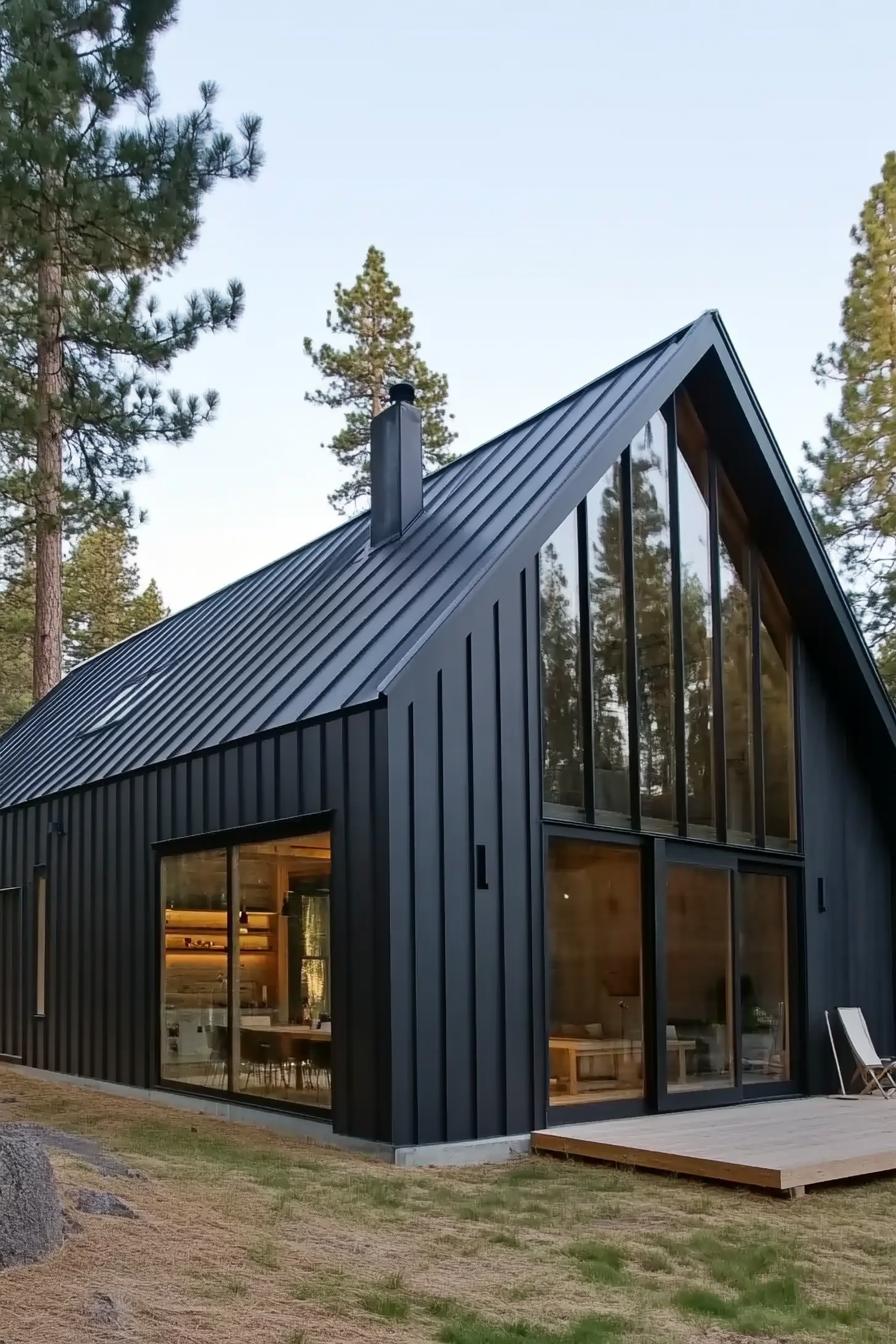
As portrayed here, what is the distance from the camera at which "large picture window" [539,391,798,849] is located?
905 cm

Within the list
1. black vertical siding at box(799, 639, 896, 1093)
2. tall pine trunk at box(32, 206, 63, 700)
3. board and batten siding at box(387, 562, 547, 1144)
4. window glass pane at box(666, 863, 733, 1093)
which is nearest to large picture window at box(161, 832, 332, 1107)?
board and batten siding at box(387, 562, 547, 1144)

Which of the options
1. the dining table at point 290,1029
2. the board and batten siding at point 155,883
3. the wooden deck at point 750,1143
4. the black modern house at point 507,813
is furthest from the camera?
the dining table at point 290,1029

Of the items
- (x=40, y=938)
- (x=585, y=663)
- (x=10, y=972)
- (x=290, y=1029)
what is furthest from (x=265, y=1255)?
(x=10, y=972)

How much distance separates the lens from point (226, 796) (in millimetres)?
9344

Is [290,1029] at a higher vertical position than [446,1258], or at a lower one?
higher

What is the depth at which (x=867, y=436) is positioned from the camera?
22.1 meters

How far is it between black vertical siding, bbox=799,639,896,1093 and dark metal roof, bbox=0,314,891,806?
10.4 ft

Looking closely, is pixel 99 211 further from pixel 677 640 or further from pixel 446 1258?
pixel 446 1258

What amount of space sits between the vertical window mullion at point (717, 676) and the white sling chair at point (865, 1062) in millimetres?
2079

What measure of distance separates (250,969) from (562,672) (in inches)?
Answer: 117

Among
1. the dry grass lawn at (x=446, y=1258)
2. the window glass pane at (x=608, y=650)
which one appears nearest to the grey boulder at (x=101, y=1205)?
the dry grass lawn at (x=446, y=1258)

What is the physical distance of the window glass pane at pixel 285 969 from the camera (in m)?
8.21

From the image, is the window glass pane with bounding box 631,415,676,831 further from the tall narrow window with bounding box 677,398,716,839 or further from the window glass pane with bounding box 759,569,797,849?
the window glass pane with bounding box 759,569,797,849

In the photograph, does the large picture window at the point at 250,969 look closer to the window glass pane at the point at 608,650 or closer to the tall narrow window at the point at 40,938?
the window glass pane at the point at 608,650
